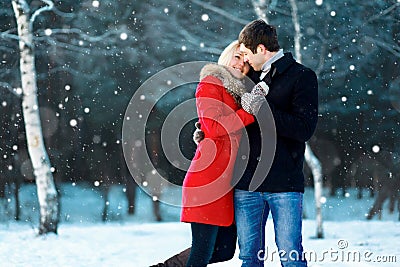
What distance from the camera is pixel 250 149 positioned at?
2.59 m

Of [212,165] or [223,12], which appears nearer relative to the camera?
[212,165]

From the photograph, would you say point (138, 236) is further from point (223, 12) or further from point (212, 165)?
point (212, 165)

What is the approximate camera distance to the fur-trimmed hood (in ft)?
→ 8.52

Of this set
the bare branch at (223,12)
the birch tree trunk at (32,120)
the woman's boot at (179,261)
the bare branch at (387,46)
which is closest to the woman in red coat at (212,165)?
the woman's boot at (179,261)

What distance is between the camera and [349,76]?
7.67 meters

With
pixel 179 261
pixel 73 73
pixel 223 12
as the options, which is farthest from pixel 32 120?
pixel 179 261

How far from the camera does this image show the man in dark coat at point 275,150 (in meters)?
2.46

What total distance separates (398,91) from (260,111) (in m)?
5.67

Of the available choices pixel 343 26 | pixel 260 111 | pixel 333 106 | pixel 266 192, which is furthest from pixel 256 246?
pixel 333 106

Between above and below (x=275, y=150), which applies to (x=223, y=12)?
above

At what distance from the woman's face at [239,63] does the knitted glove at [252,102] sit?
0.28m

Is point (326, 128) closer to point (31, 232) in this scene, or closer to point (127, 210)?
point (127, 210)

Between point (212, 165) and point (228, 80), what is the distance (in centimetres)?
41

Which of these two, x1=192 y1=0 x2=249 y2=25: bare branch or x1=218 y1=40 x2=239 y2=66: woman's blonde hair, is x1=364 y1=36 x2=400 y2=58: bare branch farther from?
x1=218 y1=40 x2=239 y2=66: woman's blonde hair
